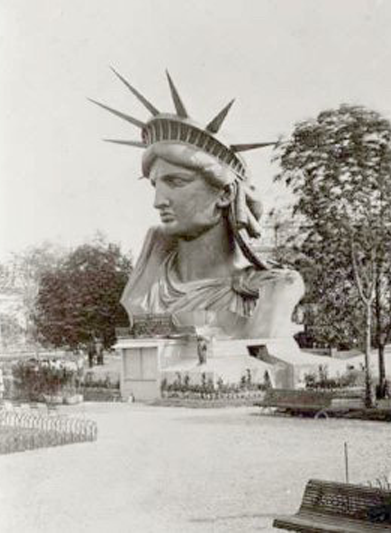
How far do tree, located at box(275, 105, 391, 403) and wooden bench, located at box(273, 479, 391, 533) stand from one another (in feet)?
48.2

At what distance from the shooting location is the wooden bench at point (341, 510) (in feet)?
31.5

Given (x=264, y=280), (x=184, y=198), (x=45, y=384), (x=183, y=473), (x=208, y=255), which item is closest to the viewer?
(x=183, y=473)

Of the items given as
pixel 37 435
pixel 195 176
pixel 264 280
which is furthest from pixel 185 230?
pixel 37 435

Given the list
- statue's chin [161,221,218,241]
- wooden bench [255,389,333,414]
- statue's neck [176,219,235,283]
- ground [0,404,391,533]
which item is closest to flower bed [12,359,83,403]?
ground [0,404,391,533]

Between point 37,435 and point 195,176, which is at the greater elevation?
point 195,176

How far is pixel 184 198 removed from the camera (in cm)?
3806

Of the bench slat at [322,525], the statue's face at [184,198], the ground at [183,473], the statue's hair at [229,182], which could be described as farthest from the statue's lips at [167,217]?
the bench slat at [322,525]

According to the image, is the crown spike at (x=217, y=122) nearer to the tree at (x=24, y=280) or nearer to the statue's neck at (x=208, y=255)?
the statue's neck at (x=208, y=255)

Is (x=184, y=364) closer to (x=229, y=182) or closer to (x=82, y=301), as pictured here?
(x=229, y=182)

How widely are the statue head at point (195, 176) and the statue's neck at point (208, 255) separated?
59 cm

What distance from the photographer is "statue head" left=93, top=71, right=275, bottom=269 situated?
3688 centimetres

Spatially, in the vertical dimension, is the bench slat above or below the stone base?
below

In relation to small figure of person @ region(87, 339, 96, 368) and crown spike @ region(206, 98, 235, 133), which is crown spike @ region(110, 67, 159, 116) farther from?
small figure of person @ region(87, 339, 96, 368)

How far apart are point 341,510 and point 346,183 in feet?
50.2
